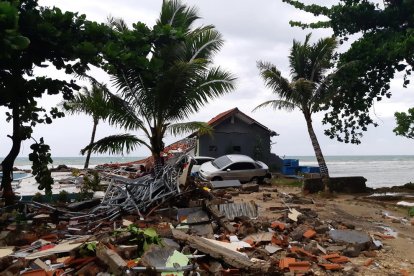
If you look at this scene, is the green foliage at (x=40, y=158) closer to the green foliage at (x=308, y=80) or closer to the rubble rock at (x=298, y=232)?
the rubble rock at (x=298, y=232)

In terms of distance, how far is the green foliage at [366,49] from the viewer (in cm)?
1561

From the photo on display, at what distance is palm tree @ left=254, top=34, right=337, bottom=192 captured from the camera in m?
16.3

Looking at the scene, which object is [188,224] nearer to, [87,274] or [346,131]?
[87,274]

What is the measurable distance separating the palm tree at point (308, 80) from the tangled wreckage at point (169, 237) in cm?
652

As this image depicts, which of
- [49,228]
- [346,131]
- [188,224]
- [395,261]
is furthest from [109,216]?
[346,131]

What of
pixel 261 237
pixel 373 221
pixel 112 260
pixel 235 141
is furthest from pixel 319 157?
pixel 112 260

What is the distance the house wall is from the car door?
7602mm

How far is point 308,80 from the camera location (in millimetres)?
16703

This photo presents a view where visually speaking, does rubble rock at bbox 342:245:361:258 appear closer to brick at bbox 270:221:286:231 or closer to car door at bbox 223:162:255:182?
brick at bbox 270:221:286:231

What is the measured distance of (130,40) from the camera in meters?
8.79

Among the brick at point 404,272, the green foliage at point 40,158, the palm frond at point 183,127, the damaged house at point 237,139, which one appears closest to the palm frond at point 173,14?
the palm frond at point 183,127

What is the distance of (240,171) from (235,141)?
27.5ft

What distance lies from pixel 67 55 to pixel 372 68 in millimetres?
12877

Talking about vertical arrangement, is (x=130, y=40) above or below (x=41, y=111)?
above
